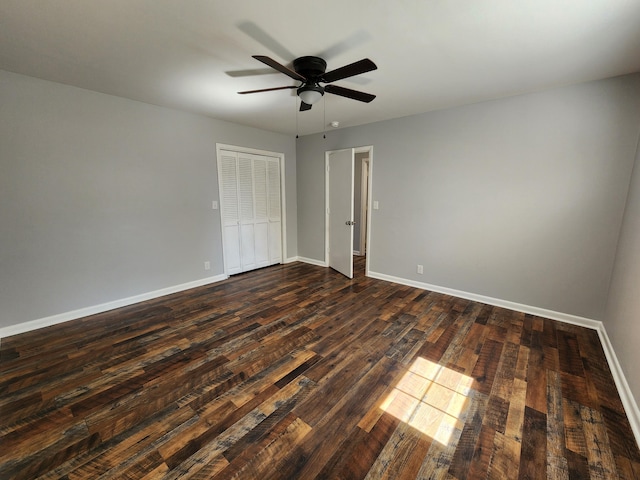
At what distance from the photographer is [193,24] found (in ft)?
5.72

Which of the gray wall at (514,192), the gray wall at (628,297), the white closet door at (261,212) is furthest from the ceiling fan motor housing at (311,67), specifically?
the gray wall at (628,297)

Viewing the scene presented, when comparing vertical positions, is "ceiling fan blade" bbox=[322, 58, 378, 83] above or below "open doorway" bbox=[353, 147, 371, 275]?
above

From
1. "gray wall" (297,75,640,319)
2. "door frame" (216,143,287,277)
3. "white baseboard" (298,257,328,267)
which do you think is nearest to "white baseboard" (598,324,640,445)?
"gray wall" (297,75,640,319)

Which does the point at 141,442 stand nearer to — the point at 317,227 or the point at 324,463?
the point at 324,463

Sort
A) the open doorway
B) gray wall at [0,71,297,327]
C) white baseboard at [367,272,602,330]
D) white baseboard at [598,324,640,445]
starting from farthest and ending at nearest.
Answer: the open doorway < white baseboard at [367,272,602,330] < gray wall at [0,71,297,327] < white baseboard at [598,324,640,445]

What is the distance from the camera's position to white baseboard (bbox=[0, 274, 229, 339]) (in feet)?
8.52

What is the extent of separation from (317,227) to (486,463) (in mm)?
4092

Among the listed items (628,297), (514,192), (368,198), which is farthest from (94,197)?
(628,297)

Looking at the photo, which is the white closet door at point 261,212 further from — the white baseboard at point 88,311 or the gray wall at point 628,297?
the gray wall at point 628,297

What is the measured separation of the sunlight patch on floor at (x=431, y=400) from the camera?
1589mm

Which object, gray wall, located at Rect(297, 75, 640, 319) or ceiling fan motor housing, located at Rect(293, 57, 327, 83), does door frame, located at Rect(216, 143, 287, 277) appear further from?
ceiling fan motor housing, located at Rect(293, 57, 327, 83)

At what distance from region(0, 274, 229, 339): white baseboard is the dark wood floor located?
0.11 metres

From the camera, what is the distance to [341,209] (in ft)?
14.9

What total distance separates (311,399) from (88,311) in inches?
113
